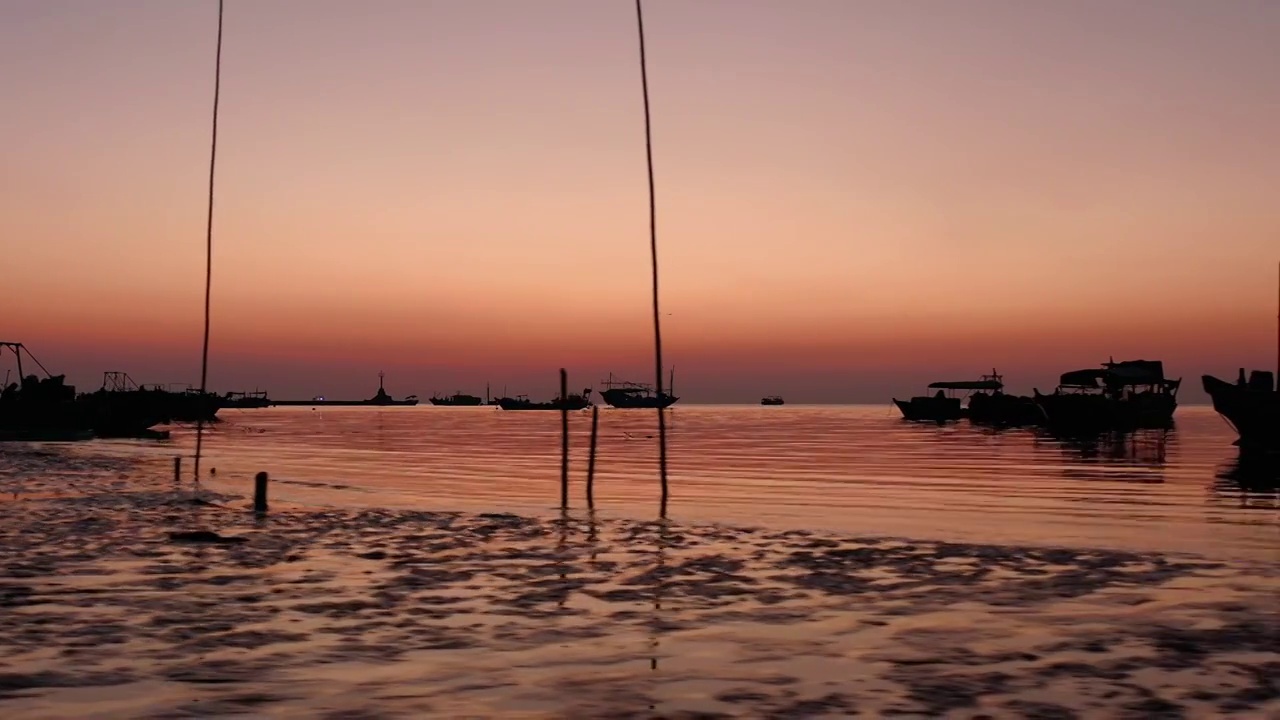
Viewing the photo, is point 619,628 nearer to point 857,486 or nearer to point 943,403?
point 857,486

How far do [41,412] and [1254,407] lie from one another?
271 feet

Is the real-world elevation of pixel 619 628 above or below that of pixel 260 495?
→ below

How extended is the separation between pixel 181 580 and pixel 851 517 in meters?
18.3

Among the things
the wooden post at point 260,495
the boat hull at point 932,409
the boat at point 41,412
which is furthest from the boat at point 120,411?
the boat hull at point 932,409

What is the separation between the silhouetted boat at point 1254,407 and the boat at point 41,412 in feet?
256

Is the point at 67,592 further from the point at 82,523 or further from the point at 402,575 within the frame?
the point at 82,523

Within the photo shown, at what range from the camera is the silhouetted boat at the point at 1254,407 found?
221 feet

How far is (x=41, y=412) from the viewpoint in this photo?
265ft

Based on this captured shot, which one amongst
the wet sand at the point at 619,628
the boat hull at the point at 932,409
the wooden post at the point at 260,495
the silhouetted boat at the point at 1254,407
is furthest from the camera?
the boat hull at the point at 932,409

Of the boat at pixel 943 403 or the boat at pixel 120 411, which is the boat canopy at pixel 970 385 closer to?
the boat at pixel 943 403

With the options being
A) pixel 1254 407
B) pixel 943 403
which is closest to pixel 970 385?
pixel 943 403

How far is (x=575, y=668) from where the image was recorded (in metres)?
12.0

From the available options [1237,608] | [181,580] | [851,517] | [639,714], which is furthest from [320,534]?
[1237,608]

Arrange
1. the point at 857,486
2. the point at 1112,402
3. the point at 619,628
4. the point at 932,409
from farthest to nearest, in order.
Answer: the point at 932,409 < the point at 1112,402 < the point at 857,486 < the point at 619,628
